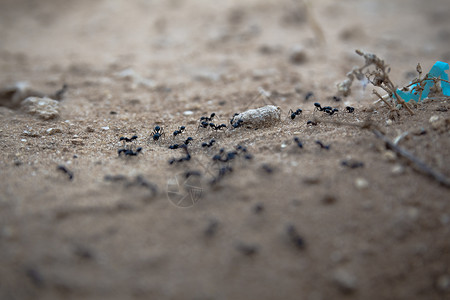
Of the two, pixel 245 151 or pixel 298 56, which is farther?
pixel 298 56

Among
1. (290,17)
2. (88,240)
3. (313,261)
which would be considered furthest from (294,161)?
(290,17)

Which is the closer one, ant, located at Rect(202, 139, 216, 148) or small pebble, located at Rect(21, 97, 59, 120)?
ant, located at Rect(202, 139, 216, 148)

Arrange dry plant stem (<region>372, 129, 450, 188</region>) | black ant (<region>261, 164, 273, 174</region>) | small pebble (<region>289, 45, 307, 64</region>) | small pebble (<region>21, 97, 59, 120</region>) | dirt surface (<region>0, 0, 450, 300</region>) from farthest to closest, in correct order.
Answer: small pebble (<region>289, 45, 307, 64</region>)
small pebble (<region>21, 97, 59, 120</region>)
black ant (<region>261, 164, 273, 174</region>)
dry plant stem (<region>372, 129, 450, 188</region>)
dirt surface (<region>0, 0, 450, 300</region>)

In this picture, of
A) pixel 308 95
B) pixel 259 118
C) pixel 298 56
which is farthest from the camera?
pixel 298 56

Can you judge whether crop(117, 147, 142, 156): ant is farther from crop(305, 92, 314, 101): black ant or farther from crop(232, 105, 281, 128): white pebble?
crop(305, 92, 314, 101): black ant

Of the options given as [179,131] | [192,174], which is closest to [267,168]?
[192,174]

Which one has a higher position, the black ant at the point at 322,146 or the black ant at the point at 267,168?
the black ant at the point at 322,146

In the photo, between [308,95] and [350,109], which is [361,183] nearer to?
[350,109]

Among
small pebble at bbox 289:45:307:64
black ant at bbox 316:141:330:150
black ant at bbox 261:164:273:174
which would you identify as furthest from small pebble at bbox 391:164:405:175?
small pebble at bbox 289:45:307:64

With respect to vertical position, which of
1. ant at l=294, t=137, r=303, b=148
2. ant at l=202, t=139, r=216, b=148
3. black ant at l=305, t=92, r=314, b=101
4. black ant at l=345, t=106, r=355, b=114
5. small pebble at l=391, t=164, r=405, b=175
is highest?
black ant at l=305, t=92, r=314, b=101

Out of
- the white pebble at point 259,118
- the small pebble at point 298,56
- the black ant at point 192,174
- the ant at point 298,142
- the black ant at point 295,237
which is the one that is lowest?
the black ant at point 295,237

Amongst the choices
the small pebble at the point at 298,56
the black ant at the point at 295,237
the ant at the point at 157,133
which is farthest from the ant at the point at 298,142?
the small pebble at the point at 298,56

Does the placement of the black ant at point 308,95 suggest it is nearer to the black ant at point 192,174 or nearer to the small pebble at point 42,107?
the black ant at point 192,174
